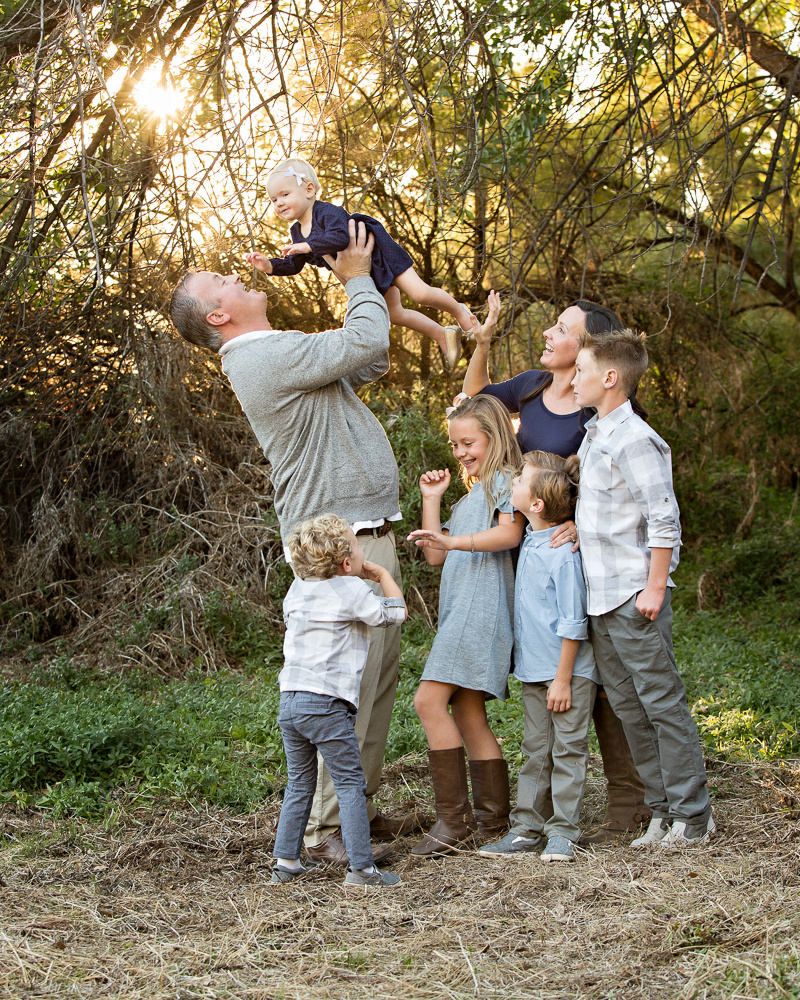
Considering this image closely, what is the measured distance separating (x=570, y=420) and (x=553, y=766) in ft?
3.85

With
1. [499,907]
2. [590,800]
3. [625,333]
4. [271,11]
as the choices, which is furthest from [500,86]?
[499,907]

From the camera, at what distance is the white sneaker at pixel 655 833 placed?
3.10m

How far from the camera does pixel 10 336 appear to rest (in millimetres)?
6332

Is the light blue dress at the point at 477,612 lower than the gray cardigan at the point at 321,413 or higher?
lower

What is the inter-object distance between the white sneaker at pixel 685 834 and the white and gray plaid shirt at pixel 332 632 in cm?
109

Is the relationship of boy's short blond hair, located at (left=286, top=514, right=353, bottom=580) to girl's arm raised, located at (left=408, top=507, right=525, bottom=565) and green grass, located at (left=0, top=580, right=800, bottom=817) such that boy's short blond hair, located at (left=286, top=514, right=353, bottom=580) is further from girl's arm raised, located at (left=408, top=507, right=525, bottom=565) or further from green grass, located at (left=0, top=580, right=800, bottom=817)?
green grass, located at (left=0, top=580, right=800, bottom=817)

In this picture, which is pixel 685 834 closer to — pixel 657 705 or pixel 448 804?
pixel 657 705

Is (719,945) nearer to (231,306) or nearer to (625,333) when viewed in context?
(625,333)

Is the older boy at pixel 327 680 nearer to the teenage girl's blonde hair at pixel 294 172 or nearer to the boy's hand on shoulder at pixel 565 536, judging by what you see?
the boy's hand on shoulder at pixel 565 536

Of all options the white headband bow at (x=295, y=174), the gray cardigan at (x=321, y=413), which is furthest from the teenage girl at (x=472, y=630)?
the white headband bow at (x=295, y=174)

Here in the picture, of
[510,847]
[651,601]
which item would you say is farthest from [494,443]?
[510,847]

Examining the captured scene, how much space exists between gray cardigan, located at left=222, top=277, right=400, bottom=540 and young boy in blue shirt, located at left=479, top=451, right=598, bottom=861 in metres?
0.50

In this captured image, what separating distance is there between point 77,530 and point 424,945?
489cm

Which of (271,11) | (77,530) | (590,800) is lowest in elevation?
(590,800)
